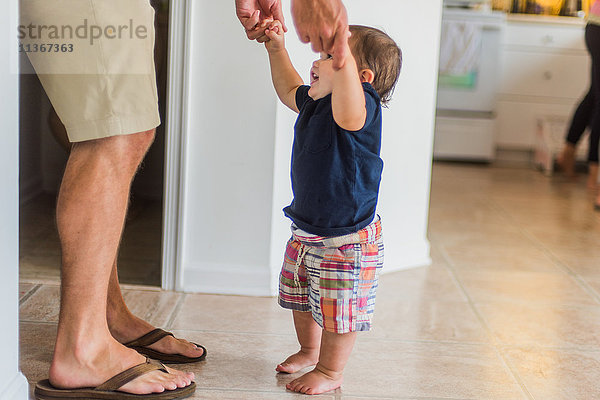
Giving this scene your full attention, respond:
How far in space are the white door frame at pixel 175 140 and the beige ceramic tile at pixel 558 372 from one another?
781 mm

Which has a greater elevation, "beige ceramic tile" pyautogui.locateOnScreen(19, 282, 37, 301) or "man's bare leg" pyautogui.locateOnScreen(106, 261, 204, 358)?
"man's bare leg" pyautogui.locateOnScreen(106, 261, 204, 358)

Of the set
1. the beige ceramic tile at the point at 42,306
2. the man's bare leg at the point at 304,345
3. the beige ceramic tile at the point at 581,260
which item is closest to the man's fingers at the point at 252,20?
the man's bare leg at the point at 304,345

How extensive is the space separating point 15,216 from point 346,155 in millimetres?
507

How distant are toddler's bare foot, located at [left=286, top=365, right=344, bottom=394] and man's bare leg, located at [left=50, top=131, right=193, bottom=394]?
218 millimetres

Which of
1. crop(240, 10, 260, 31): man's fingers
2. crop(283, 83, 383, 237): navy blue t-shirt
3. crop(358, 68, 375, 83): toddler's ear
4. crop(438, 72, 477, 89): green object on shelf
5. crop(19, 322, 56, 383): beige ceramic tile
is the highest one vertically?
crop(240, 10, 260, 31): man's fingers

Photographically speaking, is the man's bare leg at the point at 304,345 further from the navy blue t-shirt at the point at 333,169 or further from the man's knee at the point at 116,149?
the man's knee at the point at 116,149

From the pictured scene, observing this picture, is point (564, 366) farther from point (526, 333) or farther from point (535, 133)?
point (535, 133)

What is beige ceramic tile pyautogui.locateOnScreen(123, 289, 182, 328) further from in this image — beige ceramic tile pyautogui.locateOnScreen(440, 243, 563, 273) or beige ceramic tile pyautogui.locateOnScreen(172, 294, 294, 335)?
beige ceramic tile pyautogui.locateOnScreen(440, 243, 563, 273)

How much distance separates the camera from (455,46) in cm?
415

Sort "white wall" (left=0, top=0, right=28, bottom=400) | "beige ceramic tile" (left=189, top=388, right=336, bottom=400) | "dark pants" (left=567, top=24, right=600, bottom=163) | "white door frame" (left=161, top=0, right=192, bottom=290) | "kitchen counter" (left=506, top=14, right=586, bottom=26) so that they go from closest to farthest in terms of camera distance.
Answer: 1. "white wall" (left=0, top=0, right=28, bottom=400)
2. "beige ceramic tile" (left=189, top=388, right=336, bottom=400)
3. "white door frame" (left=161, top=0, right=192, bottom=290)
4. "dark pants" (left=567, top=24, right=600, bottom=163)
5. "kitchen counter" (left=506, top=14, right=586, bottom=26)

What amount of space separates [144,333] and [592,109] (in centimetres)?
299

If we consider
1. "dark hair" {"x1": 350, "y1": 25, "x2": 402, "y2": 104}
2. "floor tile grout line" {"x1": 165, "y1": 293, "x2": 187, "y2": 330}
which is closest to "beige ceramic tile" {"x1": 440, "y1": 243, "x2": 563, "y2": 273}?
"floor tile grout line" {"x1": 165, "y1": 293, "x2": 187, "y2": 330}

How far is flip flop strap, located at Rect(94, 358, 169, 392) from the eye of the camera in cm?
119

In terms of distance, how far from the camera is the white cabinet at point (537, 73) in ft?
14.1
